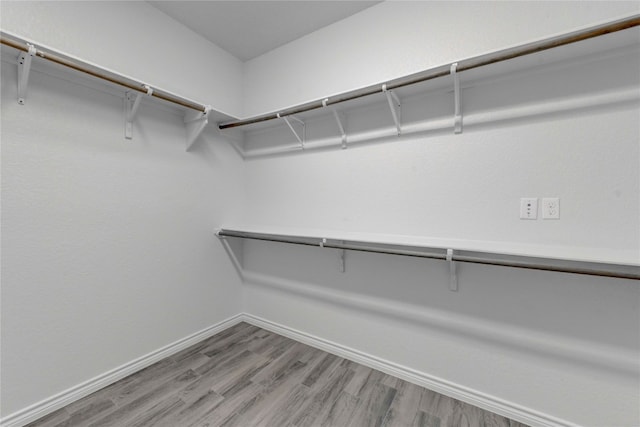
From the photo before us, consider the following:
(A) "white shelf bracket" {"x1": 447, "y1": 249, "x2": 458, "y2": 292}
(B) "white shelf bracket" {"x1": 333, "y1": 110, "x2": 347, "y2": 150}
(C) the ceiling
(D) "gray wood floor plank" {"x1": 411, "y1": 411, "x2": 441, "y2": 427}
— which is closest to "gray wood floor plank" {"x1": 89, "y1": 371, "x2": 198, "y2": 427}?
(D) "gray wood floor plank" {"x1": 411, "y1": 411, "x2": 441, "y2": 427}

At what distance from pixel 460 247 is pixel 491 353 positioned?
27.2 inches

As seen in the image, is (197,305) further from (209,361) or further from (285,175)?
(285,175)

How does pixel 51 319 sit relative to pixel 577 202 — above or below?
below

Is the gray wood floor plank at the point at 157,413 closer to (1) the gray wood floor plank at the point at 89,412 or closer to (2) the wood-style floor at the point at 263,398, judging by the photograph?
(2) the wood-style floor at the point at 263,398

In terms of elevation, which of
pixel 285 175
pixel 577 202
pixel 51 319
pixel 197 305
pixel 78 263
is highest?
pixel 285 175

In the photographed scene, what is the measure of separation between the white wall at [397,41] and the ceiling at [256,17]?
0.08 m

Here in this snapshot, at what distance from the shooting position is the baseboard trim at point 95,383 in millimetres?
1369

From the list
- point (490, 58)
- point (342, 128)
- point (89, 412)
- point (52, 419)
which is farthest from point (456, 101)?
point (52, 419)

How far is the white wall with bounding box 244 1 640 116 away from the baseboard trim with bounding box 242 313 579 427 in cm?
191

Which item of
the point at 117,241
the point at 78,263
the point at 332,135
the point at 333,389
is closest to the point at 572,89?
the point at 332,135

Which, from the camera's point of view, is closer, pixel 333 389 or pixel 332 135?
pixel 333 389

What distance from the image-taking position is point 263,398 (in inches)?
63.2

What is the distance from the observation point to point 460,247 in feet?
4.55

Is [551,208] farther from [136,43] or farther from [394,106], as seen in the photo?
[136,43]
